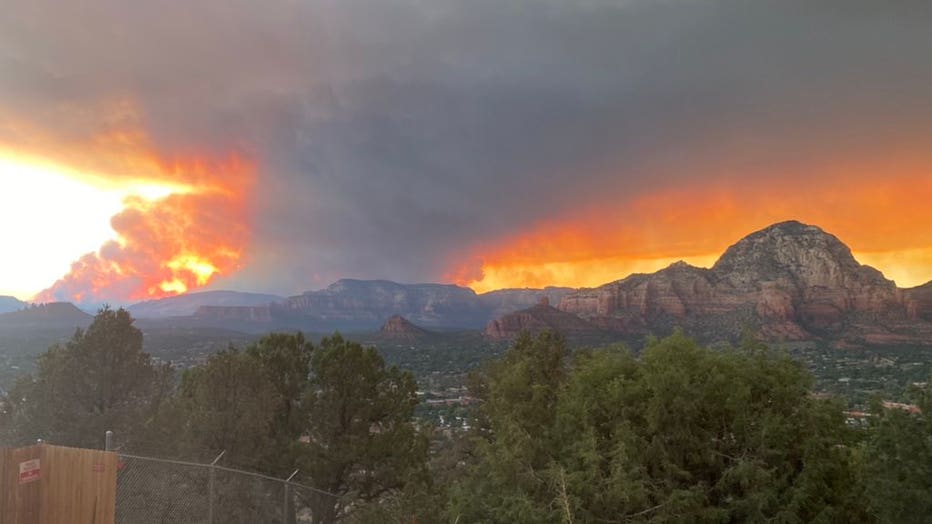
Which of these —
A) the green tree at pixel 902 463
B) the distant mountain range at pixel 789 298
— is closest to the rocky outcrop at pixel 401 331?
the distant mountain range at pixel 789 298

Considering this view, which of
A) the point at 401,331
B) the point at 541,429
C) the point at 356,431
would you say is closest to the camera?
the point at 541,429

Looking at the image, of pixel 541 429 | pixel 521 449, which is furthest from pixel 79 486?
pixel 541 429

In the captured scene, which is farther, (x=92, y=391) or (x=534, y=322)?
(x=534, y=322)

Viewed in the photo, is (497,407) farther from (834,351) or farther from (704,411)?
Answer: (834,351)

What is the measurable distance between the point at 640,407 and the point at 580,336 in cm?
9237

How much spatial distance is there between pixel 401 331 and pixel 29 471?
418ft

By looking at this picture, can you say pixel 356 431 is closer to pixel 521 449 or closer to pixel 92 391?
pixel 92 391

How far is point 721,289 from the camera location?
10575cm

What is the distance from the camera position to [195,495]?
14484 mm

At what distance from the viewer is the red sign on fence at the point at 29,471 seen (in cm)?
923

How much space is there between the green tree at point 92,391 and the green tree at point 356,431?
16.2 feet

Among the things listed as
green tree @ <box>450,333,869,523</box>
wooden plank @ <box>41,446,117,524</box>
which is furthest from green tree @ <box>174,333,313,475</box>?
wooden plank @ <box>41,446,117,524</box>

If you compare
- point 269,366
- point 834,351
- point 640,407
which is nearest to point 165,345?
point 269,366

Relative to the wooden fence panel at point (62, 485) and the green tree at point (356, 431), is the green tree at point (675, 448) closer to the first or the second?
the green tree at point (356, 431)
